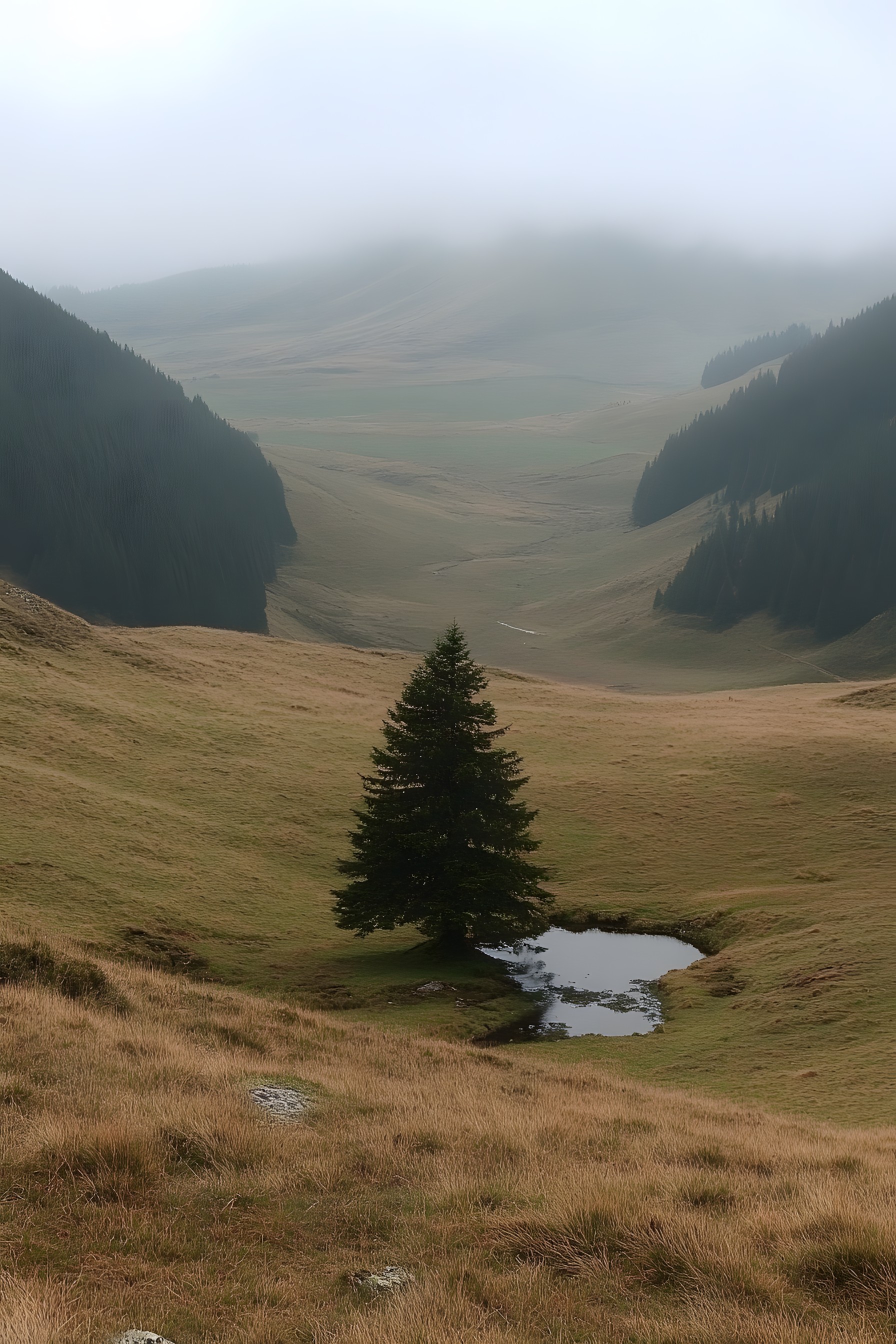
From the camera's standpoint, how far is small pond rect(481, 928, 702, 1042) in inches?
1225

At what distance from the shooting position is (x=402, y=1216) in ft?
32.1

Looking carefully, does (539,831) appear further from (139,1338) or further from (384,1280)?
(139,1338)

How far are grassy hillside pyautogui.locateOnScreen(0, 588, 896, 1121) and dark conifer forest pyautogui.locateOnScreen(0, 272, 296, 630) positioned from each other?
9797 cm

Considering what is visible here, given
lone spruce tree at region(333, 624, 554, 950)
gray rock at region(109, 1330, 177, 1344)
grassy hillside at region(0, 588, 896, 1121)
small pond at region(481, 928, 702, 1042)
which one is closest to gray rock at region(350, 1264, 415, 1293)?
gray rock at region(109, 1330, 177, 1344)

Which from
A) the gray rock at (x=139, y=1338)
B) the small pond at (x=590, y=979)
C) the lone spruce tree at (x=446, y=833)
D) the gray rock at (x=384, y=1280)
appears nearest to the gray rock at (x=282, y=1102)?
the gray rock at (x=384, y=1280)

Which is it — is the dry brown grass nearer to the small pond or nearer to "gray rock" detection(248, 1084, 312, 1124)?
"gray rock" detection(248, 1084, 312, 1124)

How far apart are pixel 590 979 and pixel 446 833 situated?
25.3ft

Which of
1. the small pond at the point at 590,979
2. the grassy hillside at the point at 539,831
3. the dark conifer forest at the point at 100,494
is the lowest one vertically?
the small pond at the point at 590,979

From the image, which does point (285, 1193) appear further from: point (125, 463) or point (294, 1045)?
point (125, 463)

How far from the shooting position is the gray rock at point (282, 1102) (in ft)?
43.1

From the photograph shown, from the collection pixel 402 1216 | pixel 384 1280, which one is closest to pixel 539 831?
pixel 402 1216

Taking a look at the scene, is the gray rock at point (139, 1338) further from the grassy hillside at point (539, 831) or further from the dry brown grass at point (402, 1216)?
the grassy hillside at point (539, 831)

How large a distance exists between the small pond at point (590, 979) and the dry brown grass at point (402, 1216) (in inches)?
638

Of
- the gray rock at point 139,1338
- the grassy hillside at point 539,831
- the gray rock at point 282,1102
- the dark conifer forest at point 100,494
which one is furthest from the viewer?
the dark conifer forest at point 100,494
